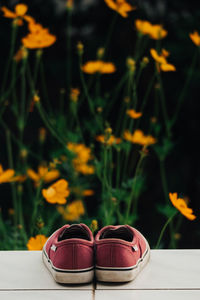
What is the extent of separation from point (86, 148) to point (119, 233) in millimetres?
540

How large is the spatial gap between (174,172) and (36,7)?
890 mm

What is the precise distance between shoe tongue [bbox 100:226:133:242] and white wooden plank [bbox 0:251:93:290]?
0.10 metres

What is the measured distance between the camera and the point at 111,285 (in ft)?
2.58

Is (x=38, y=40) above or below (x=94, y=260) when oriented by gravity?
above

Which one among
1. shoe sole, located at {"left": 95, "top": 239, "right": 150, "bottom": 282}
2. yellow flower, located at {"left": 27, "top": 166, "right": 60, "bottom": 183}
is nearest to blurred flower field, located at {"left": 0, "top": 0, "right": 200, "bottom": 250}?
yellow flower, located at {"left": 27, "top": 166, "right": 60, "bottom": 183}

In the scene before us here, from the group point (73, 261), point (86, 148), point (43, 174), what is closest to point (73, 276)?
point (73, 261)

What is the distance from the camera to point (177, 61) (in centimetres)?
175

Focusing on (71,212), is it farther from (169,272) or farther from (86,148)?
(169,272)

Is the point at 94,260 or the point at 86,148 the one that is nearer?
the point at 94,260

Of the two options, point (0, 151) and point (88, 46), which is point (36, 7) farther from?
point (0, 151)
